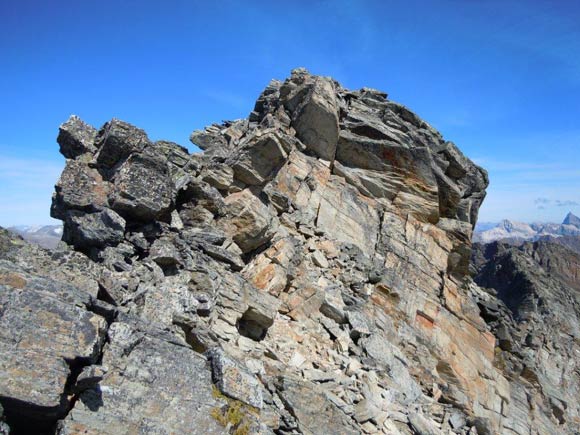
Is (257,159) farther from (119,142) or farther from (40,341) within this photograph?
(40,341)

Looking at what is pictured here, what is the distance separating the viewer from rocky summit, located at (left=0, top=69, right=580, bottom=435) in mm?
13047

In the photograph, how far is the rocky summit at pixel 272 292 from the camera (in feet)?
42.8

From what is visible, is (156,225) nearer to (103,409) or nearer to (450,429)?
(103,409)

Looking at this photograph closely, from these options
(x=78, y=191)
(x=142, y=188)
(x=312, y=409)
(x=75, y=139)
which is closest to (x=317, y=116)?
(x=142, y=188)

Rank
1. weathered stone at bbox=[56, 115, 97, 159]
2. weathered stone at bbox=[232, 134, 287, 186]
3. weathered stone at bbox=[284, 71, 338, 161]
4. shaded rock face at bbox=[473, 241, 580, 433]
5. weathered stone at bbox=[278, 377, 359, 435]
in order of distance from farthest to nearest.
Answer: shaded rock face at bbox=[473, 241, 580, 433], weathered stone at bbox=[284, 71, 338, 161], weathered stone at bbox=[232, 134, 287, 186], weathered stone at bbox=[56, 115, 97, 159], weathered stone at bbox=[278, 377, 359, 435]

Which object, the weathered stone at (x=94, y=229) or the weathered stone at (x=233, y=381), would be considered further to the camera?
the weathered stone at (x=94, y=229)

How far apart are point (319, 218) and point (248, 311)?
1423 centimetres

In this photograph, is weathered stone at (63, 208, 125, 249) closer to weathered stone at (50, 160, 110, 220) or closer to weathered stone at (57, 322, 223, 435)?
weathered stone at (50, 160, 110, 220)

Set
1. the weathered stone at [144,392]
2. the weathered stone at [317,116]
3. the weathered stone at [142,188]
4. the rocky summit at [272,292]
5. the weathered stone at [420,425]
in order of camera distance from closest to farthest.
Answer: the weathered stone at [144,392] → the rocky summit at [272,292] → the weathered stone at [142,188] → the weathered stone at [420,425] → the weathered stone at [317,116]

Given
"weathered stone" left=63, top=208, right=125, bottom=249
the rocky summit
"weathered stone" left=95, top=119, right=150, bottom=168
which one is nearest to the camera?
the rocky summit

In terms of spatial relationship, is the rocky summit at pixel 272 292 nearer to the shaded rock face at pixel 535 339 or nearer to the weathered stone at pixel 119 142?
the weathered stone at pixel 119 142

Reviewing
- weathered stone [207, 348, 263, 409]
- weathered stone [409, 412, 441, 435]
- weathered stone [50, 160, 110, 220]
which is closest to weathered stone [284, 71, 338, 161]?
weathered stone [50, 160, 110, 220]

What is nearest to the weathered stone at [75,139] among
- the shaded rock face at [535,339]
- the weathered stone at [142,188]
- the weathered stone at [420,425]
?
the weathered stone at [142,188]

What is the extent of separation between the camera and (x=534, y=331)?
5694cm
